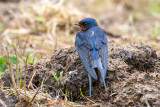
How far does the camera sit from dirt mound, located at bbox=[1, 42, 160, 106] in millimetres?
2650

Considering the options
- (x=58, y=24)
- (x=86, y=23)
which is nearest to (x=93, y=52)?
(x=86, y=23)

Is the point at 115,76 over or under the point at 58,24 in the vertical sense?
under

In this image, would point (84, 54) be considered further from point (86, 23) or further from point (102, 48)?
point (86, 23)

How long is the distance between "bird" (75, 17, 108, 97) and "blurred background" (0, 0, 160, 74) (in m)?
1.62

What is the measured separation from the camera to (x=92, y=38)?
3.36 meters

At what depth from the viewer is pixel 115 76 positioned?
9.82ft

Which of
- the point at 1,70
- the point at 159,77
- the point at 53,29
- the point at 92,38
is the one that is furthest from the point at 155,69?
the point at 53,29

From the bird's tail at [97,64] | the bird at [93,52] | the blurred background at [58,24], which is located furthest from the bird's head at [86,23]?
the blurred background at [58,24]

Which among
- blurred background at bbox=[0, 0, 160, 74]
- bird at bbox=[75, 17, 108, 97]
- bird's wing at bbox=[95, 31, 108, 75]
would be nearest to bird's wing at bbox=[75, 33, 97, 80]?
bird at bbox=[75, 17, 108, 97]

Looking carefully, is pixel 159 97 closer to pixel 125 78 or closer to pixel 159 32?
pixel 125 78

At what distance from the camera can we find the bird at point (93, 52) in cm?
295

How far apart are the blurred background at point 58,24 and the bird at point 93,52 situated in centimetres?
162

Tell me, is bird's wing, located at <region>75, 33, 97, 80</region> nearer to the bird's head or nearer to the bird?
the bird

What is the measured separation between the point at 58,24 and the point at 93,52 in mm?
3908
